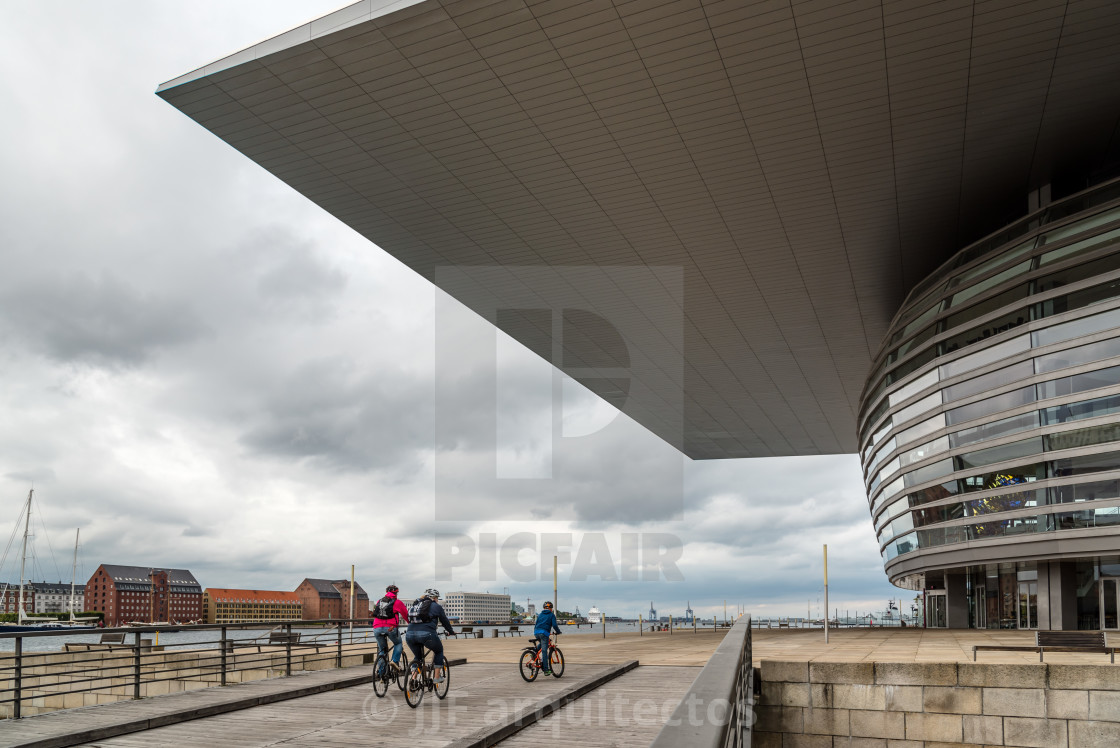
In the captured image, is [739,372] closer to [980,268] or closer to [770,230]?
[770,230]

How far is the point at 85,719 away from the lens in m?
10.1

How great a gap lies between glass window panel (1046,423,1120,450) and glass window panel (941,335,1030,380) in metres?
2.39

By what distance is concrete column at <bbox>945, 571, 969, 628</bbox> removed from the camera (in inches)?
1310

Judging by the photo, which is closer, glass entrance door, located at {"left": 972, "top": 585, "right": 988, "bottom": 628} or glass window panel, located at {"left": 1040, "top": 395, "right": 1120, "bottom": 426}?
glass window panel, located at {"left": 1040, "top": 395, "right": 1120, "bottom": 426}

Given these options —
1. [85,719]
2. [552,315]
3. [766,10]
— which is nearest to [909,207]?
[766,10]

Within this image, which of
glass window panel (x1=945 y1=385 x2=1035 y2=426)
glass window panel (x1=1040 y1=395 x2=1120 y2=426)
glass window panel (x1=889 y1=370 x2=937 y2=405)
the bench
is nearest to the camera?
the bench

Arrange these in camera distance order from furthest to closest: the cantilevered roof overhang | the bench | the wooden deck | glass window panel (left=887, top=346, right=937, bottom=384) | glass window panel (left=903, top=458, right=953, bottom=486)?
glass window panel (left=887, top=346, right=937, bottom=384) < glass window panel (left=903, top=458, right=953, bottom=486) < the cantilevered roof overhang < the bench < the wooden deck

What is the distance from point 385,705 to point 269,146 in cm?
1604

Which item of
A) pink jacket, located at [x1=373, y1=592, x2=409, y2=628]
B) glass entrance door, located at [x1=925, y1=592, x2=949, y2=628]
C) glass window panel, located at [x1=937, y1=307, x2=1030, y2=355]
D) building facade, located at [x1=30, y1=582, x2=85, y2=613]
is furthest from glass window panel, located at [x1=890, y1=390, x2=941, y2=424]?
building facade, located at [x1=30, y1=582, x2=85, y2=613]

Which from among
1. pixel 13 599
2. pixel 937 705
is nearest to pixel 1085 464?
pixel 937 705

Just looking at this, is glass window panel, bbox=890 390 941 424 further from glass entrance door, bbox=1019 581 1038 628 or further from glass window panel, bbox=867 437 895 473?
glass entrance door, bbox=1019 581 1038 628

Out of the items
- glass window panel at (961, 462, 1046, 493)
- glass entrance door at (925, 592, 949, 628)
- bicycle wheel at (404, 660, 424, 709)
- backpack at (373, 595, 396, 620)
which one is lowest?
glass entrance door at (925, 592, 949, 628)

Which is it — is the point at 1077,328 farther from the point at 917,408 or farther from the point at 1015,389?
the point at 917,408

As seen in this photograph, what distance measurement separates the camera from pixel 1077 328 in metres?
20.4
